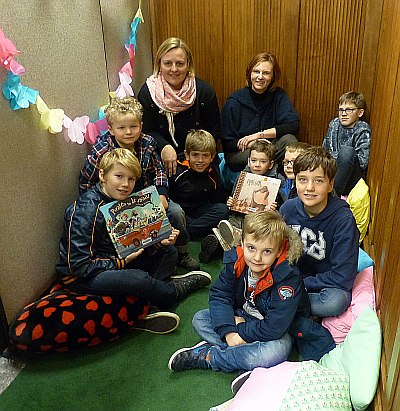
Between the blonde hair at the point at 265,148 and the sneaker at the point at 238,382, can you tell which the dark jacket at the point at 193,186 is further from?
the sneaker at the point at 238,382

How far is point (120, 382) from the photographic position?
181 centimetres

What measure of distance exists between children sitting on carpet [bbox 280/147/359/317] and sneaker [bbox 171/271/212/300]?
52cm

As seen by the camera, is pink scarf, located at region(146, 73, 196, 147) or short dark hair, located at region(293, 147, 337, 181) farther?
pink scarf, located at region(146, 73, 196, 147)

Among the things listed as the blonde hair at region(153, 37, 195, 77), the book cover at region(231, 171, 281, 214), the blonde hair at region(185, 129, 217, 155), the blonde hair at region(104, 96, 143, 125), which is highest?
the blonde hair at region(153, 37, 195, 77)

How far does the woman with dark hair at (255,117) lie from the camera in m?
2.93

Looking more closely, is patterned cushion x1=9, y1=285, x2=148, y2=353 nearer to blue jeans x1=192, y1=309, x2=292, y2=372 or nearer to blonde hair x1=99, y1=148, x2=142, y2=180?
blue jeans x1=192, y1=309, x2=292, y2=372

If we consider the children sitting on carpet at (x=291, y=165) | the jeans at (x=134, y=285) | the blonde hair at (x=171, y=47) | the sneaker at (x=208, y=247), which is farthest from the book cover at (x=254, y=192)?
the blonde hair at (x=171, y=47)

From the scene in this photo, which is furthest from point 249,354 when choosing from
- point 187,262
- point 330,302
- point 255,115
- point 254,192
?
point 255,115

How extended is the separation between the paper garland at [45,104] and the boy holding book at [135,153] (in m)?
0.10

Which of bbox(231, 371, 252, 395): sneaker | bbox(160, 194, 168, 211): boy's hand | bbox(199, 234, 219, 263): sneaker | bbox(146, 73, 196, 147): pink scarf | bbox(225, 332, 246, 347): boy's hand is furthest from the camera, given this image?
bbox(146, 73, 196, 147): pink scarf

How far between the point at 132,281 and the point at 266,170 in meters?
1.01

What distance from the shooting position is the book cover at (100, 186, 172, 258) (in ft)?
6.89

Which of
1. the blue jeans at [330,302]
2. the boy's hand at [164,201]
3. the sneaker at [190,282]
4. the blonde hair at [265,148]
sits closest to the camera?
the blue jeans at [330,302]

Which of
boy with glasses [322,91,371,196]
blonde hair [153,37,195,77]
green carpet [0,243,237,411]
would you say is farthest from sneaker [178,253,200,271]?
blonde hair [153,37,195,77]
